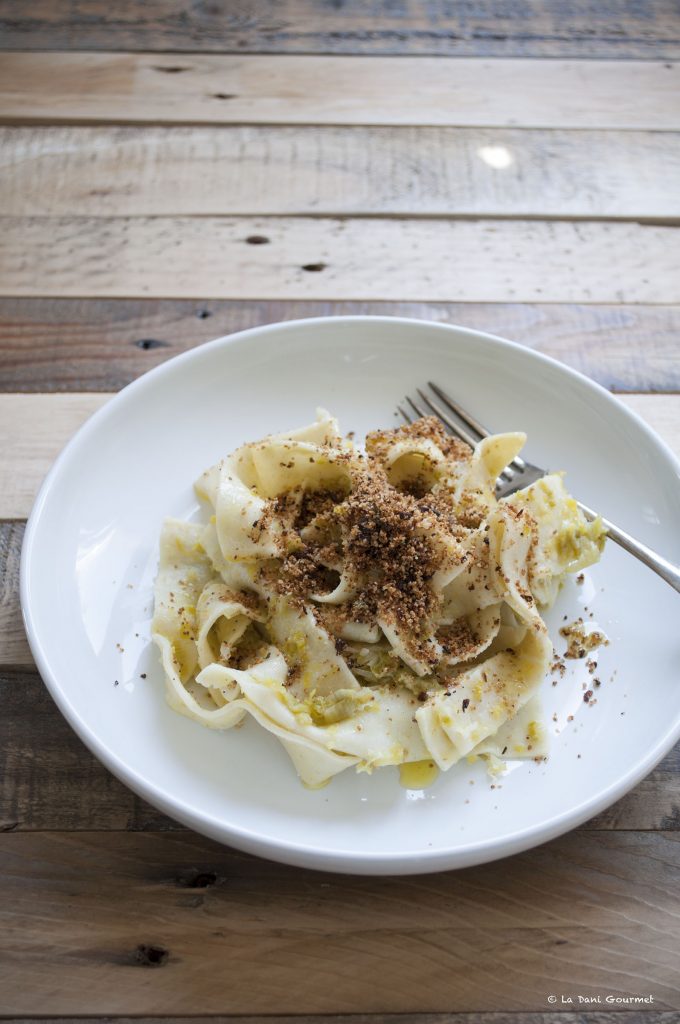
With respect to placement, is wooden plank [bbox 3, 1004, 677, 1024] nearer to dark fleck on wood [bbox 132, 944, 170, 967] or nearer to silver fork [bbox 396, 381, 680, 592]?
dark fleck on wood [bbox 132, 944, 170, 967]

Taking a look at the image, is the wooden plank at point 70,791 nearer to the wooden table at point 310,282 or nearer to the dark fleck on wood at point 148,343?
the wooden table at point 310,282

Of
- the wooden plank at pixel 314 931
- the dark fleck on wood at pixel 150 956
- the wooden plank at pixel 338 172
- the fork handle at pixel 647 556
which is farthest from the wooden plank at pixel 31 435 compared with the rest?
the fork handle at pixel 647 556

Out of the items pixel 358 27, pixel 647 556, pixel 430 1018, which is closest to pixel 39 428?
pixel 647 556

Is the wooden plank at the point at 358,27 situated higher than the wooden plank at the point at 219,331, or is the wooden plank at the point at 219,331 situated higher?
the wooden plank at the point at 358,27

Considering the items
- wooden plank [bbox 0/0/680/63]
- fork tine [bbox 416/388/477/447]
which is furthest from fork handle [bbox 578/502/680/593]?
wooden plank [bbox 0/0/680/63]

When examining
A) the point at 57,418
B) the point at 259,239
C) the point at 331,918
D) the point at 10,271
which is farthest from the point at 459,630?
the point at 10,271
